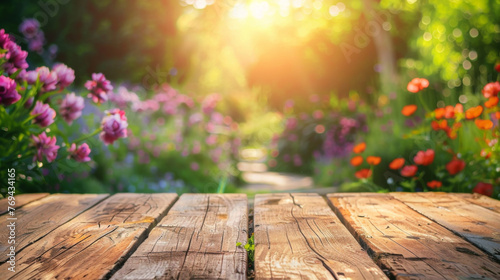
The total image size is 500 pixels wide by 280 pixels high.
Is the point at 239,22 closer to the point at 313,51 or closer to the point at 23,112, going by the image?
the point at 313,51

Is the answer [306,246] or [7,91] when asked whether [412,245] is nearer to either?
[306,246]

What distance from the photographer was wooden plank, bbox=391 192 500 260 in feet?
5.09

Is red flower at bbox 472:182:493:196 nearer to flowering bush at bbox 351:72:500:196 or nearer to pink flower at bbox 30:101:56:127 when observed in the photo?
flowering bush at bbox 351:72:500:196

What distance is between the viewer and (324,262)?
4.29 ft

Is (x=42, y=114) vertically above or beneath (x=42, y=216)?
above

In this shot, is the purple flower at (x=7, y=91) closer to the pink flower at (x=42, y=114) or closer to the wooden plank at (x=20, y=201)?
the pink flower at (x=42, y=114)

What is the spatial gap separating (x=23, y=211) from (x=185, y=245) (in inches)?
39.9

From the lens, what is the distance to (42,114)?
6.81ft

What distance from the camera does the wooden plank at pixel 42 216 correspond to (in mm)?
1591

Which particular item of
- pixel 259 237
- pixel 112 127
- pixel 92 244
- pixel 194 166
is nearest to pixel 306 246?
pixel 259 237

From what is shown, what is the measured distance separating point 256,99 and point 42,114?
42.7 ft

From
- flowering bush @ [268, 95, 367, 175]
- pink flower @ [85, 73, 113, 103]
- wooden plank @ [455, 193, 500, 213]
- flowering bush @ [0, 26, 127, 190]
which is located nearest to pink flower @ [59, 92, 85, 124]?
flowering bush @ [0, 26, 127, 190]

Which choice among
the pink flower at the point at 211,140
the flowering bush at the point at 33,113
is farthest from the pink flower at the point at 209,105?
the flowering bush at the point at 33,113

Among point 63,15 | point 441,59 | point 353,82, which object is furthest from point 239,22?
point 63,15
